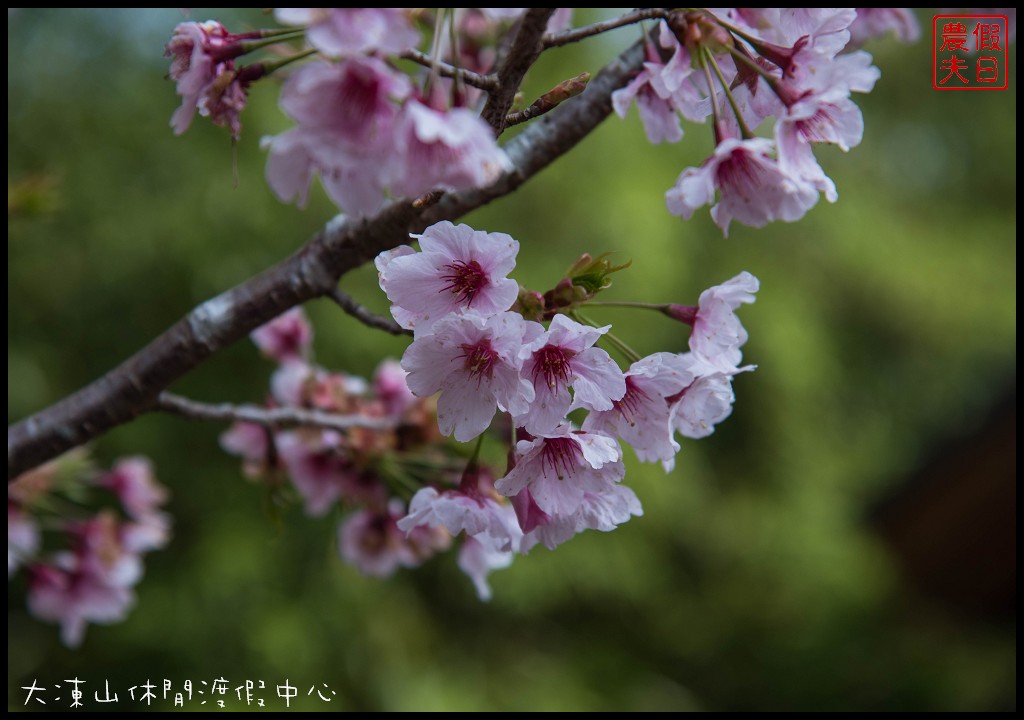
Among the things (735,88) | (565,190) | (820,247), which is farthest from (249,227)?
(820,247)

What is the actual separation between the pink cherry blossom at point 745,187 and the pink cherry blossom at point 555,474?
16 centimetres

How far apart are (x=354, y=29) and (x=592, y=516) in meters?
0.33


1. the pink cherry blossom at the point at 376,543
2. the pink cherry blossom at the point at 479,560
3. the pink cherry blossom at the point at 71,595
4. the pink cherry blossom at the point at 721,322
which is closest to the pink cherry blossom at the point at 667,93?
the pink cherry blossom at the point at 721,322

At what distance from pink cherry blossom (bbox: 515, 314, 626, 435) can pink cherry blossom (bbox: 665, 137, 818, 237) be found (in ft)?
0.30

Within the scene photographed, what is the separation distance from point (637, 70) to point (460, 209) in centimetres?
17

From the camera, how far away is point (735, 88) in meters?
0.54

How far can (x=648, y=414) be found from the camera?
549mm

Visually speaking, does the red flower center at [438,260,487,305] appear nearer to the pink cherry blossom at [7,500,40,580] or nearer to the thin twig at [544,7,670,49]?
the thin twig at [544,7,670,49]

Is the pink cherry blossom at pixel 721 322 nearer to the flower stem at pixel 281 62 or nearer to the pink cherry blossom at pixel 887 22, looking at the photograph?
the flower stem at pixel 281 62

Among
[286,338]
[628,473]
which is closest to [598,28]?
[286,338]

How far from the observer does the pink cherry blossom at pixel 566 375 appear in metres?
0.49

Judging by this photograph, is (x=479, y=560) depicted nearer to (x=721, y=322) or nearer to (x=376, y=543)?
(x=376, y=543)

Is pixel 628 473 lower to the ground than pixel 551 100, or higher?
higher

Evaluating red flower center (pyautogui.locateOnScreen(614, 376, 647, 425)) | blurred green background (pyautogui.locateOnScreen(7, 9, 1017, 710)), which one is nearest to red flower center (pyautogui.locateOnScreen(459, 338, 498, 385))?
red flower center (pyautogui.locateOnScreen(614, 376, 647, 425))
